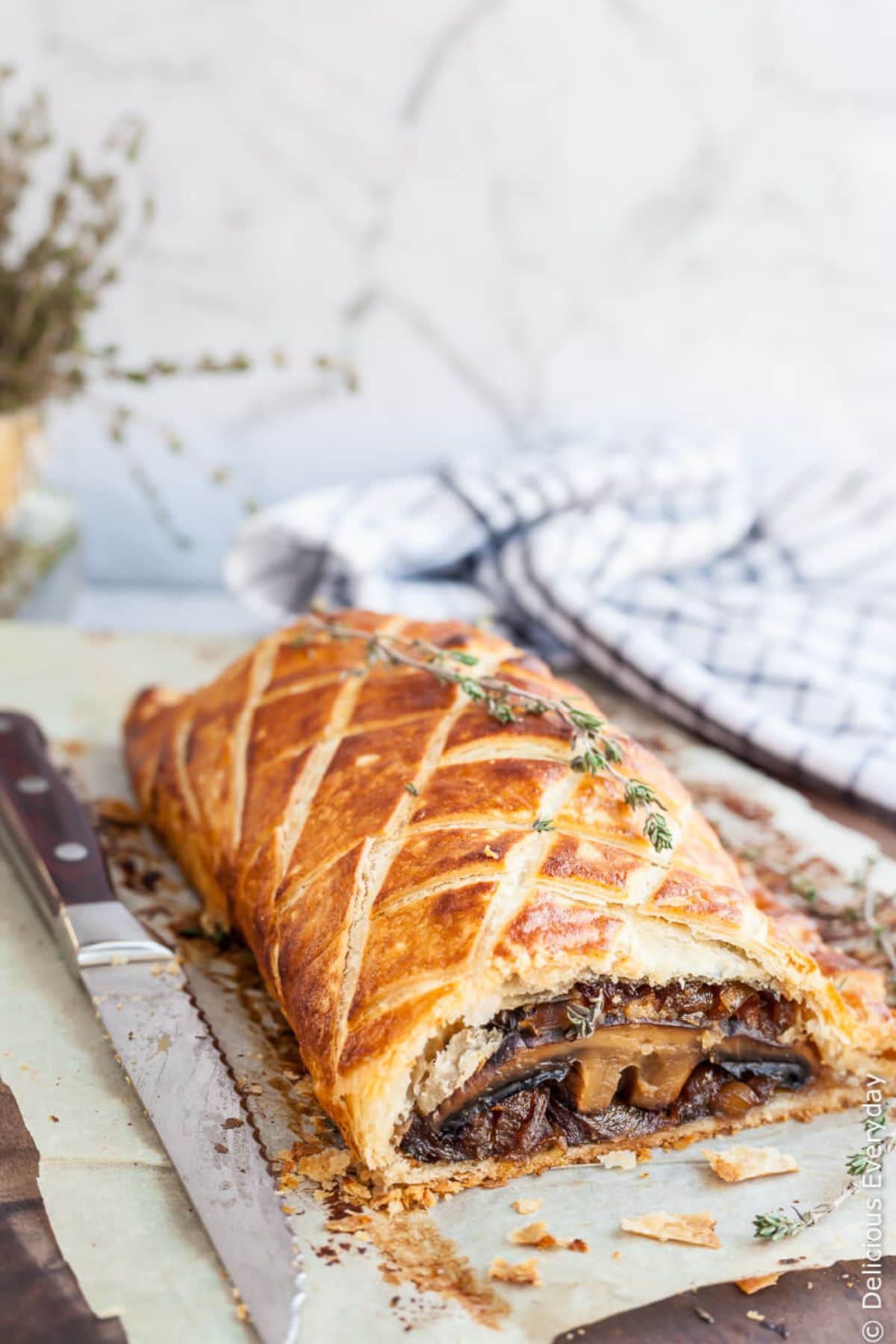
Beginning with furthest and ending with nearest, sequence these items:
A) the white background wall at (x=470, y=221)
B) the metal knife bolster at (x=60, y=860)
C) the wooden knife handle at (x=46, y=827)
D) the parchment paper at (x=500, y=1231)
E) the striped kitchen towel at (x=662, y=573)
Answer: the white background wall at (x=470, y=221)
the striped kitchen towel at (x=662, y=573)
the wooden knife handle at (x=46, y=827)
the metal knife bolster at (x=60, y=860)
the parchment paper at (x=500, y=1231)

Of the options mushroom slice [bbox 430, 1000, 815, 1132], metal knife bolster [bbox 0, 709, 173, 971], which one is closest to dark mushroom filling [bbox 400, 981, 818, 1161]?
mushroom slice [bbox 430, 1000, 815, 1132]

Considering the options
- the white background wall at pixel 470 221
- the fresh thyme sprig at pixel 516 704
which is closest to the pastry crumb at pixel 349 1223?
the fresh thyme sprig at pixel 516 704

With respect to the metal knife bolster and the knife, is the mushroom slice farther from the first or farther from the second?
the metal knife bolster

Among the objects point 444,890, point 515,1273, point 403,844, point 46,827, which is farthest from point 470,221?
point 515,1273

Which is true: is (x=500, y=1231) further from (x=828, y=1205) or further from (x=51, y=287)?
(x=51, y=287)

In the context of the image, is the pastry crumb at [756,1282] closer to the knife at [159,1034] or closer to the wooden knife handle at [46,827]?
the knife at [159,1034]
